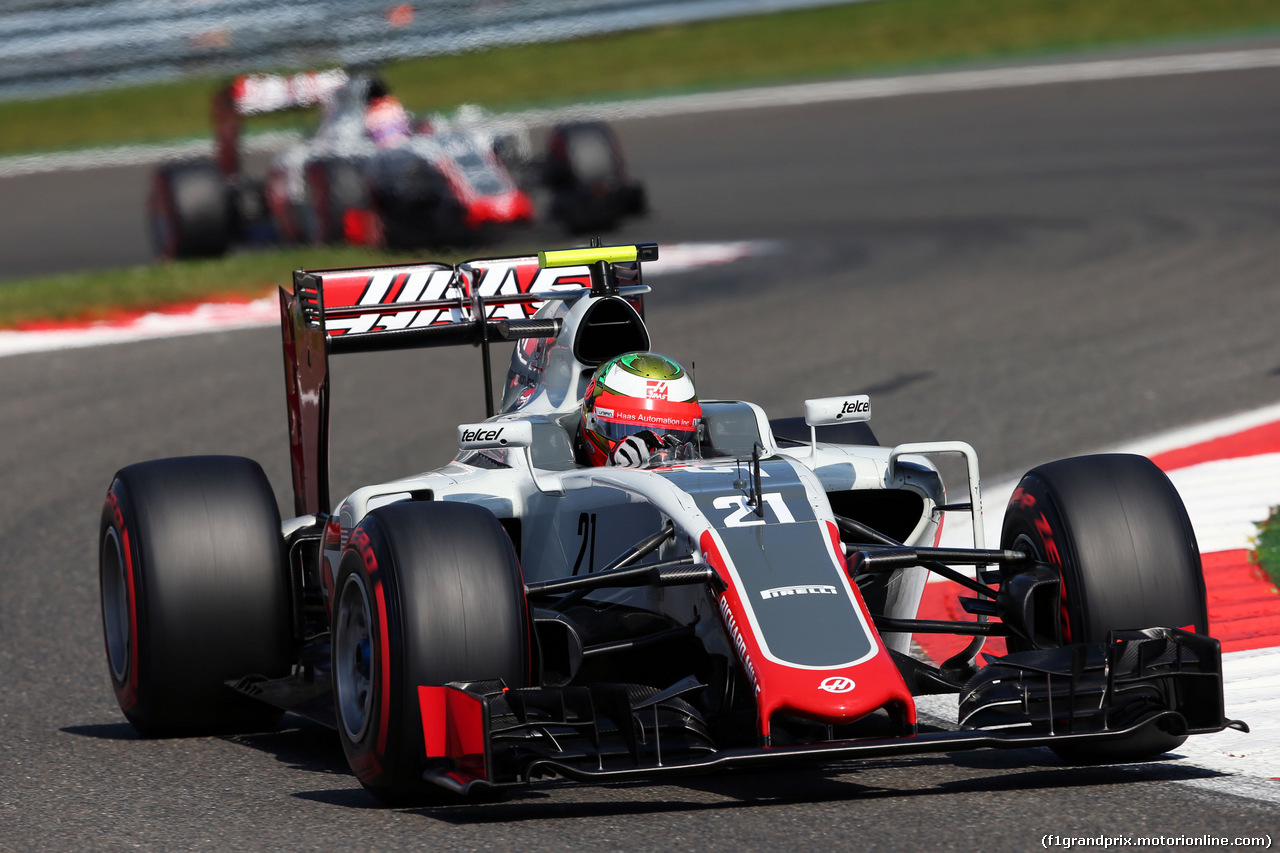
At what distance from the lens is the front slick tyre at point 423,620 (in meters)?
5.15

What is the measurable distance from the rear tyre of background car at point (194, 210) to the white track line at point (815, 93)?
8.30 meters

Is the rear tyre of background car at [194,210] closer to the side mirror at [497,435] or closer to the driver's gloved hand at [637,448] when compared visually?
the side mirror at [497,435]

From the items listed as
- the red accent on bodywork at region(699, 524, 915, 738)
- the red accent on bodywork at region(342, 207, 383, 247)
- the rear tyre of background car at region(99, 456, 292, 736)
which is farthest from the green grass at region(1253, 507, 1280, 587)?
the red accent on bodywork at region(342, 207, 383, 247)

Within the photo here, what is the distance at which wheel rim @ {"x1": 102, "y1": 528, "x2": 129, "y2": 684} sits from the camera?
6.82 meters

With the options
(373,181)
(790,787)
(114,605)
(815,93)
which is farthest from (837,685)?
(815,93)

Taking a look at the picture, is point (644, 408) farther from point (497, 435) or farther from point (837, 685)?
point (837, 685)

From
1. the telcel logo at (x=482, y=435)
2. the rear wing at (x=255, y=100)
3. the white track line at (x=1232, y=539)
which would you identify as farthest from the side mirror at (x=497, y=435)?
the rear wing at (x=255, y=100)

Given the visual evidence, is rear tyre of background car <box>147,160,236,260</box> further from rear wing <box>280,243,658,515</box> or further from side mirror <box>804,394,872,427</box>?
side mirror <box>804,394,872,427</box>

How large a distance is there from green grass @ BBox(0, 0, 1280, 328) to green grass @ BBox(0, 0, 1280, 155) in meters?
0.03

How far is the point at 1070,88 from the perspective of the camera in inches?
990

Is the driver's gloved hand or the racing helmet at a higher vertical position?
the racing helmet

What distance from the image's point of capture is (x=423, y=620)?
516cm

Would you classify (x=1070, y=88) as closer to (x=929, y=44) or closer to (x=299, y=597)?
(x=929, y=44)

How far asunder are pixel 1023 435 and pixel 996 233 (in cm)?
674
